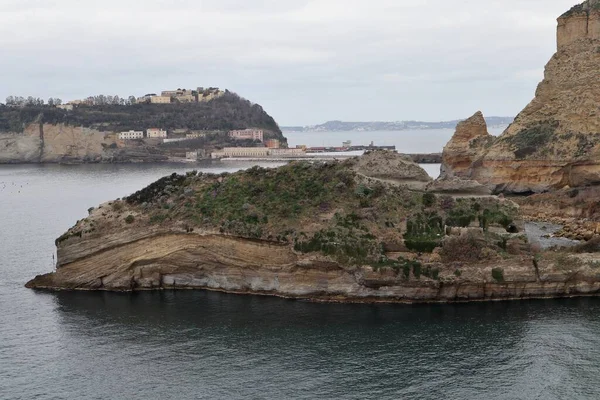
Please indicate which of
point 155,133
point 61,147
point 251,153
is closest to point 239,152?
point 251,153

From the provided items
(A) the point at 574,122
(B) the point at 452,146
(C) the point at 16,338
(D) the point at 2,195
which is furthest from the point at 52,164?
(C) the point at 16,338

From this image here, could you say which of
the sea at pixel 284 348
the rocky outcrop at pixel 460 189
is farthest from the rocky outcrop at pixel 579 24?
the sea at pixel 284 348

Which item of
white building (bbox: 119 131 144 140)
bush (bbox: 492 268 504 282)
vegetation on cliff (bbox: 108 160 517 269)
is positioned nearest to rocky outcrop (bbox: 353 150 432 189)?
vegetation on cliff (bbox: 108 160 517 269)

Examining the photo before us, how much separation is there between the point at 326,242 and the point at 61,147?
14708cm

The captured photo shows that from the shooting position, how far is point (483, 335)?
3422 centimetres

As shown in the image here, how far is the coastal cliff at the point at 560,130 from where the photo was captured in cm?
6938

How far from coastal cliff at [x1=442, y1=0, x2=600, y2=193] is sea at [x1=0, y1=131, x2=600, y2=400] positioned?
3273 cm

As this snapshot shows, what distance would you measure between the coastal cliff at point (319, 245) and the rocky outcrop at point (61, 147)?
13007 centimetres

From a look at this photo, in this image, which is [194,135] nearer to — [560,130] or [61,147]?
[61,147]

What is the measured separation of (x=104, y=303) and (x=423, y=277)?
17607 mm

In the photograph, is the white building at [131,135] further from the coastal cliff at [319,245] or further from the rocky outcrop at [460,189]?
the rocky outcrop at [460,189]

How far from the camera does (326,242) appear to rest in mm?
41188

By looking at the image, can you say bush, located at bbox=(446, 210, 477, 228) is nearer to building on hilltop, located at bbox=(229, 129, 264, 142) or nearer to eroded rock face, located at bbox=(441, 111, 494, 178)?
eroded rock face, located at bbox=(441, 111, 494, 178)

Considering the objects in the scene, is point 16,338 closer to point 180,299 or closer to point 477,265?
point 180,299
